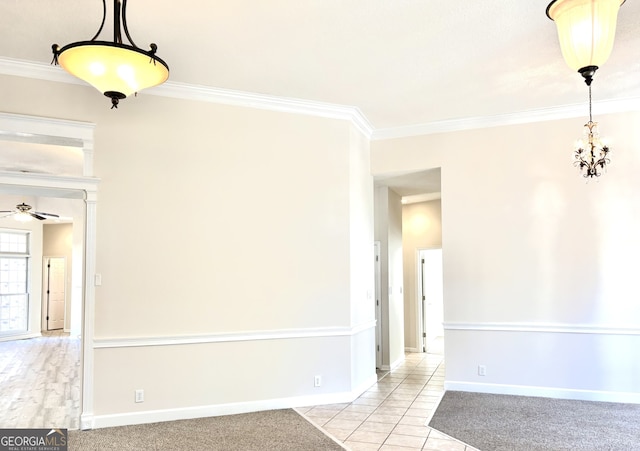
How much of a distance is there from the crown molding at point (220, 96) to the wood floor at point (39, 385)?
10.7 feet

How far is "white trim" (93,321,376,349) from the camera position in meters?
4.27

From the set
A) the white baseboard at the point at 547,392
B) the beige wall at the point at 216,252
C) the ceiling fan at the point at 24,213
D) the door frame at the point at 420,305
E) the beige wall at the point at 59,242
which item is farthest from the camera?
the beige wall at the point at 59,242

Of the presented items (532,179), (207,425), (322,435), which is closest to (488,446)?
(322,435)

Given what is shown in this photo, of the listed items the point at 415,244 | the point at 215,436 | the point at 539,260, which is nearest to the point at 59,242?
the point at 415,244

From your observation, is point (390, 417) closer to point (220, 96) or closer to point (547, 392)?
point (547, 392)

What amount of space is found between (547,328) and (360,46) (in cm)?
377

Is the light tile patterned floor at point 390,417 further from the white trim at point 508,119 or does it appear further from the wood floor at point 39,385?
the white trim at point 508,119

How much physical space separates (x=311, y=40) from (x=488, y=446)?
142 inches

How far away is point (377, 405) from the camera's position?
4.94m

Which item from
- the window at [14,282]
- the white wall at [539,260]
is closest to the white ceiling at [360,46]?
the white wall at [539,260]

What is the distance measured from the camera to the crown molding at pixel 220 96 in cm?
412

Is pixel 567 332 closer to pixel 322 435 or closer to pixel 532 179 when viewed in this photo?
pixel 532 179

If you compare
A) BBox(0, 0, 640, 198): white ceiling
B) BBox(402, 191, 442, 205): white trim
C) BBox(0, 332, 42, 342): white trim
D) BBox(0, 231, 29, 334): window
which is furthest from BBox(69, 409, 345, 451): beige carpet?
BBox(0, 231, 29, 334): window

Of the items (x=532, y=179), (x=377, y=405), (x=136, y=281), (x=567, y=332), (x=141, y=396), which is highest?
(x=532, y=179)
